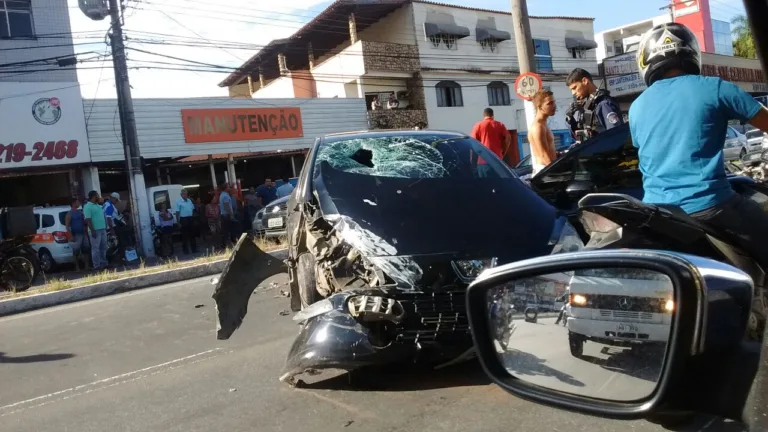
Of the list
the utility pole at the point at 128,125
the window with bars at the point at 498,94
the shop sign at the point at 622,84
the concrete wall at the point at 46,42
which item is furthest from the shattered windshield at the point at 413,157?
the shop sign at the point at 622,84

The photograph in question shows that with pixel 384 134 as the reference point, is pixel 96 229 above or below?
below

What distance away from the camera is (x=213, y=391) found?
4320 millimetres

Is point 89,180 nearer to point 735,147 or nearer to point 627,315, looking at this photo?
point 735,147

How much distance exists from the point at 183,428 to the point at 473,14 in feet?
99.1

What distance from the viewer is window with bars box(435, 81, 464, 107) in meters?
29.8

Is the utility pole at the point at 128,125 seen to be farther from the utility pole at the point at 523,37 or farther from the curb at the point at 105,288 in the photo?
the utility pole at the point at 523,37

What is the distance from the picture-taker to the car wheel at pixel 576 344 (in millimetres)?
1336

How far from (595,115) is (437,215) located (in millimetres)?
3182

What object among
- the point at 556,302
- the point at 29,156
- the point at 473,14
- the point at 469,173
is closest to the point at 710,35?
the point at 473,14

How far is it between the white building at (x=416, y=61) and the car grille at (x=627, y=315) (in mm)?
25975

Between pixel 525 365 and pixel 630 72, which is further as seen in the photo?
pixel 630 72

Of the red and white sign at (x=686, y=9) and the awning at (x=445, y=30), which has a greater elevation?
the red and white sign at (x=686, y=9)

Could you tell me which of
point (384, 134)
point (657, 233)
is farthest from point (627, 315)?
point (384, 134)

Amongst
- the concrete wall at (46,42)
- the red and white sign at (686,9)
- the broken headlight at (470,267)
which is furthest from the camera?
the red and white sign at (686,9)
